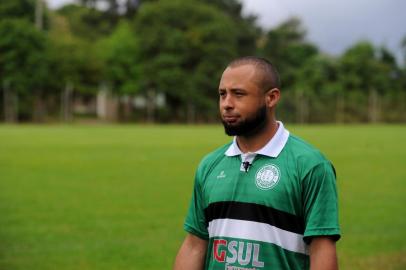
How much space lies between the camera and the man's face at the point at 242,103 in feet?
9.39

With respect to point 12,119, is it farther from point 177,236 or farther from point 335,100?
point 177,236

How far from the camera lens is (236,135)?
9.55 feet

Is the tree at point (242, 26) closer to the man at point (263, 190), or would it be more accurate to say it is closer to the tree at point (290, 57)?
the tree at point (290, 57)

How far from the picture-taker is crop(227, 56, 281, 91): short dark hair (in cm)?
290

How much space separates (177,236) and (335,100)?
52592 mm

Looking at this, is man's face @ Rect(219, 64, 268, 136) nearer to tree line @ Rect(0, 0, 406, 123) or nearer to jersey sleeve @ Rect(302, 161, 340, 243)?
jersey sleeve @ Rect(302, 161, 340, 243)

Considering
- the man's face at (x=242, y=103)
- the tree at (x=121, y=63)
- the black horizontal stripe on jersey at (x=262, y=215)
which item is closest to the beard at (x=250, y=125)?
the man's face at (x=242, y=103)

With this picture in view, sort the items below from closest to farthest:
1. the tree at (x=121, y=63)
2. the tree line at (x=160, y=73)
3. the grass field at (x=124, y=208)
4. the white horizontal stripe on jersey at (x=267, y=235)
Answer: the white horizontal stripe on jersey at (x=267, y=235) < the grass field at (x=124, y=208) < the tree line at (x=160, y=73) < the tree at (x=121, y=63)

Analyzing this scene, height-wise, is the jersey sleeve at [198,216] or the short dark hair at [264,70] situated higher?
the short dark hair at [264,70]

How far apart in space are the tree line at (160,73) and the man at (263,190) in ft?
163

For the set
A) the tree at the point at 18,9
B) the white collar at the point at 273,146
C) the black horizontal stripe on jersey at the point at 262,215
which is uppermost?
the tree at the point at 18,9

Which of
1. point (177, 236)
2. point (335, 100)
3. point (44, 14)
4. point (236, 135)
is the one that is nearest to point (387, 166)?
point (177, 236)

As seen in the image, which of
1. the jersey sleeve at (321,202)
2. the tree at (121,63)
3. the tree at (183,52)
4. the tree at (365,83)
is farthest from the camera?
the tree at (365,83)

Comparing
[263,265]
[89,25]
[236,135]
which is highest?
[89,25]
